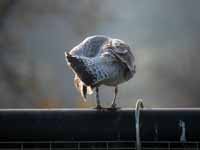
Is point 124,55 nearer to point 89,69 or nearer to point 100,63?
point 100,63

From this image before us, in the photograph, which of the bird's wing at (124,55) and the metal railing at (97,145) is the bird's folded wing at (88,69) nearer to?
the bird's wing at (124,55)

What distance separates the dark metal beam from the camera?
2105 millimetres

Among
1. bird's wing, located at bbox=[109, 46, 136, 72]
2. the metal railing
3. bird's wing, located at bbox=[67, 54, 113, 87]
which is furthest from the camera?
bird's wing, located at bbox=[109, 46, 136, 72]

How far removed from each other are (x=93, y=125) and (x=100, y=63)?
55 centimetres

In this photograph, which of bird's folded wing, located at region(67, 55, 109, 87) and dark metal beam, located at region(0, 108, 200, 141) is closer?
dark metal beam, located at region(0, 108, 200, 141)

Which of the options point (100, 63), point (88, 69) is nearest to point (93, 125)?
point (88, 69)

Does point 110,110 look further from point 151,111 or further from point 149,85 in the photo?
point 149,85

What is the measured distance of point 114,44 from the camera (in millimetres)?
2885

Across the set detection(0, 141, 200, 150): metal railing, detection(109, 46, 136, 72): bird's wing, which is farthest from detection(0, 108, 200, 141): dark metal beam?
detection(109, 46, 136, 72): bird's wing

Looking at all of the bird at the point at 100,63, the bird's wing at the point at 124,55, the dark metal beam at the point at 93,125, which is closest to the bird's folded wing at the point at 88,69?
the bird at the point at 100,63

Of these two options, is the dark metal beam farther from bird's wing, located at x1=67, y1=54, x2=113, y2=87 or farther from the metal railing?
bird's wing, located at x1=67, y1=54, x2=113, y2=87

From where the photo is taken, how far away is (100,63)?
2643mm

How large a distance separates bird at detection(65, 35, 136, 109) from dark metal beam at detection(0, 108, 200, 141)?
13.6 inches

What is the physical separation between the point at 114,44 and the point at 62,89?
7206 millimetres
